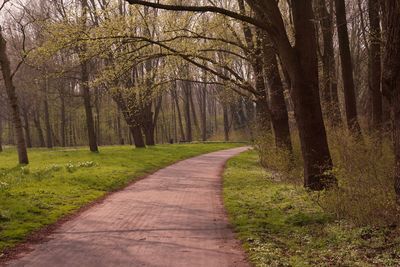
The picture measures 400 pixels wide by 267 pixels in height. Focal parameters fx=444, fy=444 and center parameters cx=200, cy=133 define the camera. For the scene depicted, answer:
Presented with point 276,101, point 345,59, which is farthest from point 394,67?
point 276,101

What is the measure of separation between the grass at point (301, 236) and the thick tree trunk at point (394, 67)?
1071mm

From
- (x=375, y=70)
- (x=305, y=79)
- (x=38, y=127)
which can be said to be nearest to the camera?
(x=305, y=79)

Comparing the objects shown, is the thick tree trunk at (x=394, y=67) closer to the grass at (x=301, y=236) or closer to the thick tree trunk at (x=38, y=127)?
the grass at (x=301, y=236)

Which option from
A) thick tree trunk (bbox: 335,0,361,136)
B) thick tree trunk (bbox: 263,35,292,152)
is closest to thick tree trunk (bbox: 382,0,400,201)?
thick tree trunk (bbox: 335,0,361,136)

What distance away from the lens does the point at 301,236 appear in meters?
7.66

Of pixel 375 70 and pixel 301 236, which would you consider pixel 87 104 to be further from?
pixel 301 236

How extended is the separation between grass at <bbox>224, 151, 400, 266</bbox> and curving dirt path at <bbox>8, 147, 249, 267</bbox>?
366mm

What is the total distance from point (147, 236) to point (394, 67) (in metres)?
5.11

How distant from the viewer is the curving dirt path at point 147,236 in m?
6.70

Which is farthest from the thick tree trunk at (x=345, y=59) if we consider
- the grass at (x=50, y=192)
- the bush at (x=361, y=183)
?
the grass at (x=50, y=192)

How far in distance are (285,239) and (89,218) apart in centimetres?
462

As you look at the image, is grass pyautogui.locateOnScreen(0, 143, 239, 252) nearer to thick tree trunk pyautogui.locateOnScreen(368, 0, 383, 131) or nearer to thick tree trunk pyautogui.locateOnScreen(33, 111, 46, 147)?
thick tree trunk pyautogui.locateOnScreen(368, 0, 383, 131)

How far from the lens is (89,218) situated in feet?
32.8

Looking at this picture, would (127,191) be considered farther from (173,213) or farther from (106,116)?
(106,116)
